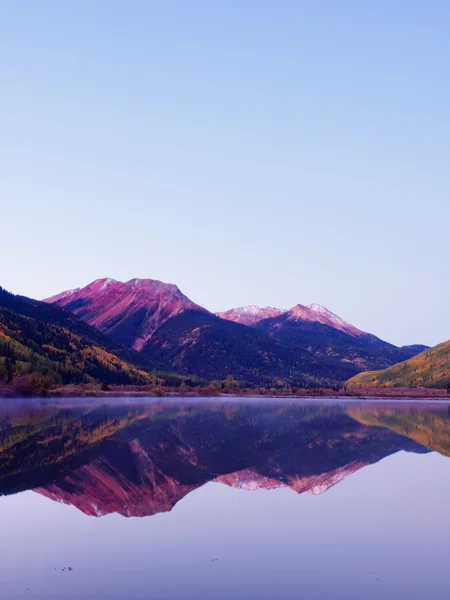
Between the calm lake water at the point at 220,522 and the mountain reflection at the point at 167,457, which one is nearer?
the calm lake water at the point at 220,522

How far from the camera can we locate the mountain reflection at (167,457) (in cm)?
2864

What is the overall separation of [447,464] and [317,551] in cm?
2258

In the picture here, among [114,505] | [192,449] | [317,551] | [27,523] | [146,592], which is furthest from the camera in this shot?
[192,449]

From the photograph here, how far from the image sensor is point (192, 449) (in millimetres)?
46531

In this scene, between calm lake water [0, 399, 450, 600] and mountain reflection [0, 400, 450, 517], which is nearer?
calm lake water [0, 399, 450, 600]

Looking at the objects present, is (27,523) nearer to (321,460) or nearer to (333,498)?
(333,498)

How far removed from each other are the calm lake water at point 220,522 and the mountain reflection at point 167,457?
16 cm

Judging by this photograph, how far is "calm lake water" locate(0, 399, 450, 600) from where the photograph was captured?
52.6 ft

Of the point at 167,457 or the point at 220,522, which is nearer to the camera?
the point at 220,522

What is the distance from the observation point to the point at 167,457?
4119 centimetres

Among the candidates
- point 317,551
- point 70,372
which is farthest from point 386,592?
point 70,372

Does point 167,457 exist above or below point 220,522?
below

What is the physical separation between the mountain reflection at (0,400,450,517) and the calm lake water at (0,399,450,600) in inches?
6.3

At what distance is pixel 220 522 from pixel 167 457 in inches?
723
